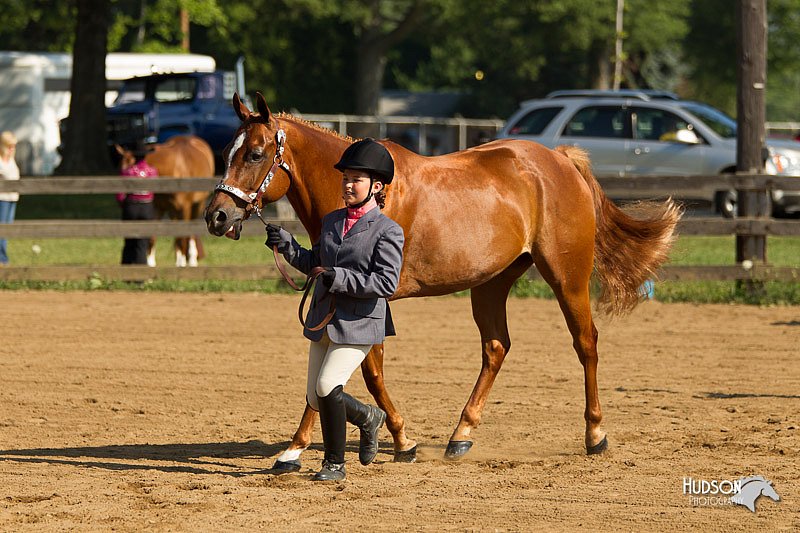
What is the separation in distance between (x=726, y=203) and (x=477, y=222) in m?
12.9

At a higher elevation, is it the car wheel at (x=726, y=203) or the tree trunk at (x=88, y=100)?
the tree trunk at (x=88, y=100)

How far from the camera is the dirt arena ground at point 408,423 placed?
539 centimetres

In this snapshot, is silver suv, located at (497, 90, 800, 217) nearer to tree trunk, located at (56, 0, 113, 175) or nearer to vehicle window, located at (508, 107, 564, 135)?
vehicle window, located at (508, 107, 564, 135)

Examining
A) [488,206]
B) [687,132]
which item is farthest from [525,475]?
[687,132]

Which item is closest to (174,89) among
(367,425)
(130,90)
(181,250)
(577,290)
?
(130,90)

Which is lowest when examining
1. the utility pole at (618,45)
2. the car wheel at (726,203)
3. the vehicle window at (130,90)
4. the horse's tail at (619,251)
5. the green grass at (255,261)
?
the green grass at (255,261)

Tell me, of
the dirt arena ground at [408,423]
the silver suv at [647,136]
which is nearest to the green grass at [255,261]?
the dirt arena ground at [408,423]

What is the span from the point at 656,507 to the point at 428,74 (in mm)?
69136

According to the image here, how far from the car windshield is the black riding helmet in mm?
14652

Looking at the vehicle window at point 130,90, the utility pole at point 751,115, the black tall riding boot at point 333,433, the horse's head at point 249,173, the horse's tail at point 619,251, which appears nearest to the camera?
the black tall riding boot at point 333,433

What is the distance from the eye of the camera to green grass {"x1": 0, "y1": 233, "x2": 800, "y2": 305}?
13594mm

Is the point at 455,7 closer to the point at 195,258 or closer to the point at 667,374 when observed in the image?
the point at 195,258

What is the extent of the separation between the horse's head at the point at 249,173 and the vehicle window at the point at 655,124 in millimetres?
13947

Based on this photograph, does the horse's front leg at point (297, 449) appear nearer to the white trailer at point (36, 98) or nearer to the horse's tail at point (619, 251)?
the horse's tail at point (619, 251)
